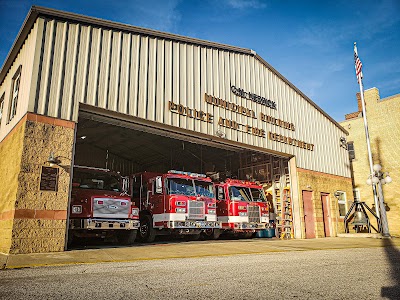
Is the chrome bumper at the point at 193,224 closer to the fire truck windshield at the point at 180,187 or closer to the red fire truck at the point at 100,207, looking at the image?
the fire truck windshield at the point at 180,187

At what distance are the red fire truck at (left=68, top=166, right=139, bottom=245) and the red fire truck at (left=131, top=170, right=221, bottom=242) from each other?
62.0 inches

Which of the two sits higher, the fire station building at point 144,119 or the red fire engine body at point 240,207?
the fire station building at point 144,119

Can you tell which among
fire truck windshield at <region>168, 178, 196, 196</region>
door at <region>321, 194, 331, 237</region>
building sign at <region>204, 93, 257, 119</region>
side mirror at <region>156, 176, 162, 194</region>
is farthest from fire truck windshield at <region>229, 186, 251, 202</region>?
door at <region>321, 194, 331, 237</region>

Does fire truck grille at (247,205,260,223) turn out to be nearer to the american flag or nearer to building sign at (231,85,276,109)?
building sign at (231,85,276,109)

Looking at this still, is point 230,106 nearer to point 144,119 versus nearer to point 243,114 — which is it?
Result: point 243,114

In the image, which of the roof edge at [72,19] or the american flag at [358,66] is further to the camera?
the american flag at [358,66]

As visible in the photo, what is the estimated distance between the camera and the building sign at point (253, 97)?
52.6 ft

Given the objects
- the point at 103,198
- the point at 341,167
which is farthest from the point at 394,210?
the point at 103,198

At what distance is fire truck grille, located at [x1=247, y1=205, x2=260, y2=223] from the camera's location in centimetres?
1634

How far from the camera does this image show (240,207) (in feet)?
53.0

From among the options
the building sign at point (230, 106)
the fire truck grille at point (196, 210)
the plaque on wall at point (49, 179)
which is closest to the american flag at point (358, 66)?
the building sign at point (230, 106)

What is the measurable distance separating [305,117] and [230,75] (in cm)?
672

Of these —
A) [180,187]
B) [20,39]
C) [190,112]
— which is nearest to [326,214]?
[180,187]

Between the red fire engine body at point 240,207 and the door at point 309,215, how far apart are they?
9.08ft
